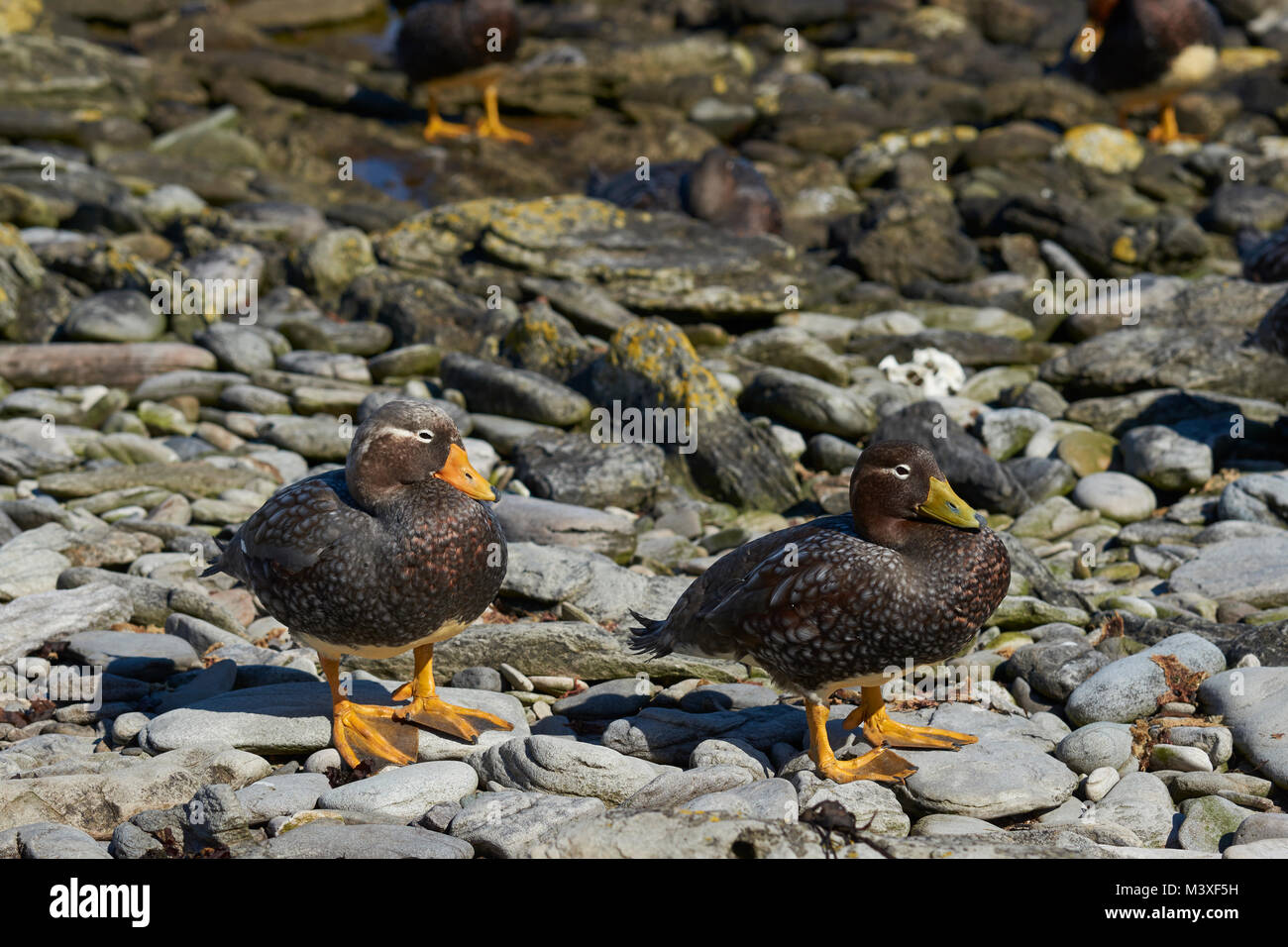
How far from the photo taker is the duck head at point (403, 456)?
547cm

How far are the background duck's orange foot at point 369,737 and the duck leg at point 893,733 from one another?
1.99m

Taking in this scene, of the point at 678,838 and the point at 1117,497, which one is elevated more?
the point at 1117,497

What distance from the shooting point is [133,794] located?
520 centimetres

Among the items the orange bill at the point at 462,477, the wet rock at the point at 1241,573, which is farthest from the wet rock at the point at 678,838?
the wet rock at the point at 1241,573

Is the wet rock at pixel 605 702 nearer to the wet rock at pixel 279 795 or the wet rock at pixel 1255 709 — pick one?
the wet rock at pixel 279 795

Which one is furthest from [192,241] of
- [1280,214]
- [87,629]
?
[1280,214]

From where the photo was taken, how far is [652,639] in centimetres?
602

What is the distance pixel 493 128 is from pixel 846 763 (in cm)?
1487

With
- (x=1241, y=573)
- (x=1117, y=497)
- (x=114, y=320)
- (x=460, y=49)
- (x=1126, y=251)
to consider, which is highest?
(x=460, y=49)

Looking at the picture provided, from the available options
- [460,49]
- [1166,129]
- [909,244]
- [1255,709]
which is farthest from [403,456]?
[1166,129]

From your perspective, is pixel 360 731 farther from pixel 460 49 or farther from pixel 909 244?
pixel 460 49

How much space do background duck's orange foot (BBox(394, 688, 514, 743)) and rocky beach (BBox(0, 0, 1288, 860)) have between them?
0.09m

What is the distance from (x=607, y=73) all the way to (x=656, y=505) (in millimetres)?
13243

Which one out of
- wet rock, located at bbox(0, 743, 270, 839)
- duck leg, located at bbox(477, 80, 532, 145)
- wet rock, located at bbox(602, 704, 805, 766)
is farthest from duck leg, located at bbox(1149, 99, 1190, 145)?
wet rock, located at bbox(0, 743, 270, 839)
